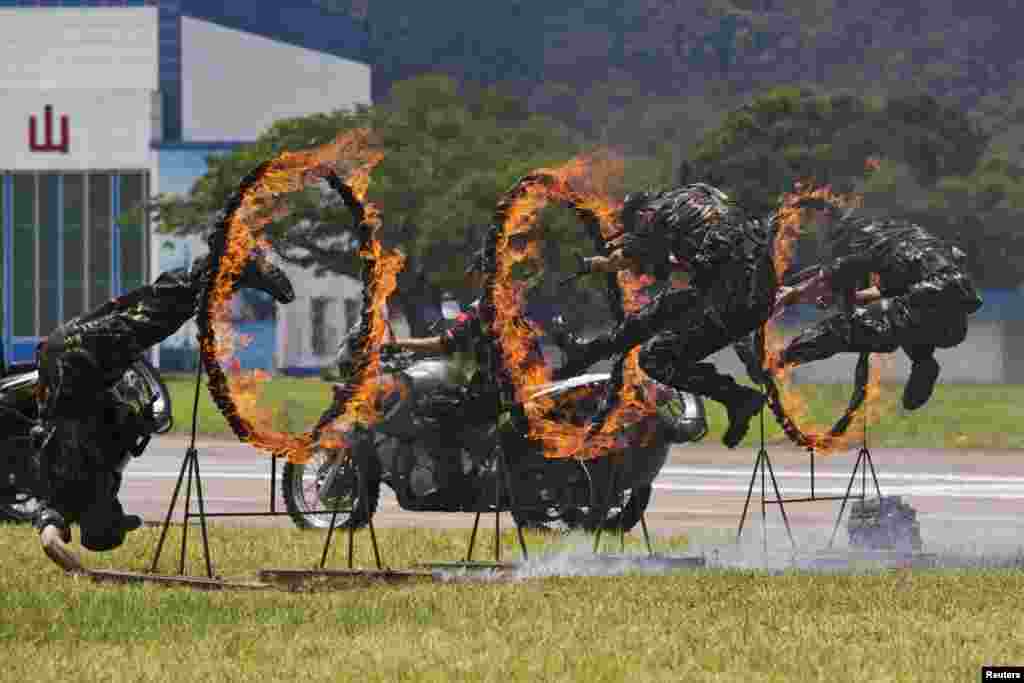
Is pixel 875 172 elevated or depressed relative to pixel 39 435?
elevated

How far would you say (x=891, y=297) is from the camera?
14.7m

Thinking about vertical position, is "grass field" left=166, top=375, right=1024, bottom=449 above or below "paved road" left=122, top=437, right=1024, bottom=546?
below

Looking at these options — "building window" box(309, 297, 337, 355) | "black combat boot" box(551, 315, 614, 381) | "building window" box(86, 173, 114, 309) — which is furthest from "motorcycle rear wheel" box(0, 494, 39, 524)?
"building window" box(86, 173, 114, 309)

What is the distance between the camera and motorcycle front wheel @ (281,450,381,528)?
1576cm

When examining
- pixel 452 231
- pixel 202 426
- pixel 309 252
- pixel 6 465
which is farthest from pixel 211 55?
pixel 6 465

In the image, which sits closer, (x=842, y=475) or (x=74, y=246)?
(x=842, y=475)

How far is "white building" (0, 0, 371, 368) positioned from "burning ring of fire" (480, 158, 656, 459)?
75.3 meters

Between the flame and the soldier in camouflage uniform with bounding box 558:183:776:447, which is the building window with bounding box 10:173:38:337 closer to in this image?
the flame

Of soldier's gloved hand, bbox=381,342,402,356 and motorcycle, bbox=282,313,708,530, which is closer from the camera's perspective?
soldier's gloved hand, bbox=381,342,402,356

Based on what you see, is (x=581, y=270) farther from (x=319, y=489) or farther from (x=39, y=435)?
(x=39, y=435)

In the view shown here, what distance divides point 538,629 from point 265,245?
3272 millimetres

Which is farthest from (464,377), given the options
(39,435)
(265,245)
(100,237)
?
(100,237)

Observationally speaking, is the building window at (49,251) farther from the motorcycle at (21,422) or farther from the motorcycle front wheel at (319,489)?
the motorcycle front wheel at (319,489)

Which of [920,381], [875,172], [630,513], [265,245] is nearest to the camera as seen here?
[265,245]
